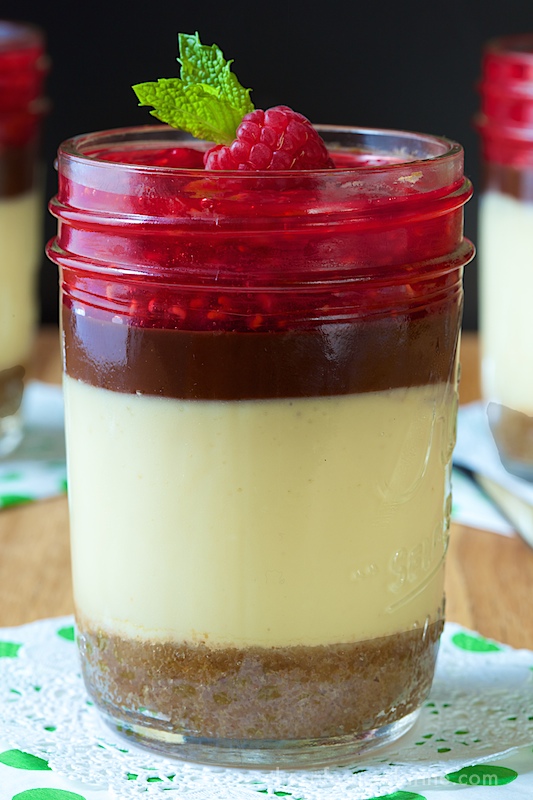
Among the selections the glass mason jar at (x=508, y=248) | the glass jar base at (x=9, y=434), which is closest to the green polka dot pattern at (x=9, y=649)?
the glass jar base at (x=9, y=434)

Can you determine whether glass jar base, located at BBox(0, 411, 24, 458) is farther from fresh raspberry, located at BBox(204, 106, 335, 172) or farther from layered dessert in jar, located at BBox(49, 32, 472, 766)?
fresh raspberry, located at BBox(204, 106, 335, 172)

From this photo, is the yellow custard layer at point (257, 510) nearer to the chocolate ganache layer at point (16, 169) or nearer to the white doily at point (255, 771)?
the white doily at point (255, 771)

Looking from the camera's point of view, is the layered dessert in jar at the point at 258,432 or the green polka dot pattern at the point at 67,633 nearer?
the layered dessert in jar at the point at 258,432

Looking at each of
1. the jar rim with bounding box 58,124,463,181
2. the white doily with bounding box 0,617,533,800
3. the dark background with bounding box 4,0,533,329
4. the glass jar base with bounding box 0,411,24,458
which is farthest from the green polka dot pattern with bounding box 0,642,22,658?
the dark background with bounding box 4,0,533,329

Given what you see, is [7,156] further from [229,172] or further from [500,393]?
[229,172]

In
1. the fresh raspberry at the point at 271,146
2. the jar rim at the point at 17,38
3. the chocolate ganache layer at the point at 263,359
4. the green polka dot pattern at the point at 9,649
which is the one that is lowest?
the green polka dot pattern at the point at 9,649

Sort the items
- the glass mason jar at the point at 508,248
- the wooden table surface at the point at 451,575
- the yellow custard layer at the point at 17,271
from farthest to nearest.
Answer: the yellow custard layer at the point at 17,271 < the glass mason jar at the point at 508,248 < the wooden table surface at the point at 451,575

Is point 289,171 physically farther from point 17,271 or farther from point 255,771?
point 17,271
